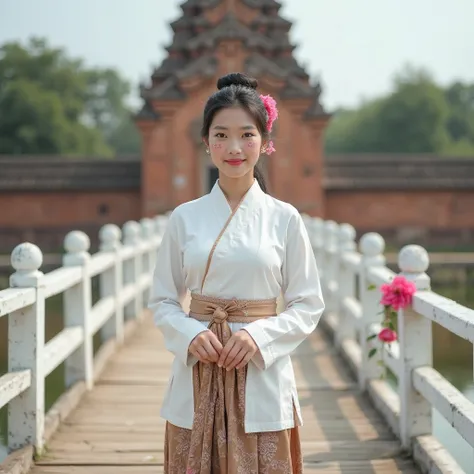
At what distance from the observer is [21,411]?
462 centimetres

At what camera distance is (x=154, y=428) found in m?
5.44

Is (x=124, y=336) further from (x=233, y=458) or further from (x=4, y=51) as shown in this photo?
(x=4, y=51)

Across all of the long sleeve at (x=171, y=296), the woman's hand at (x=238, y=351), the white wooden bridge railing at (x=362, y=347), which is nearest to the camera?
the woman's hand at (x=238, y=351)

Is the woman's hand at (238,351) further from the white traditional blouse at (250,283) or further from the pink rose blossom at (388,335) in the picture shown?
the pink rose blossom at (388,335)

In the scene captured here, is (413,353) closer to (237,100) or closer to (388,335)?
(388,335)

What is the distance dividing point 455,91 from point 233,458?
7205 centimetres

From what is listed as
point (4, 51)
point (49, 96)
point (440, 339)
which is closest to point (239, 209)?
point (440, 339)

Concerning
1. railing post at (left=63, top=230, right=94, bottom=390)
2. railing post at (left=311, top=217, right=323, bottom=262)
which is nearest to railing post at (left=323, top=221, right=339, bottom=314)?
railing post at (left=311, top=217, right=323, bottom=262)

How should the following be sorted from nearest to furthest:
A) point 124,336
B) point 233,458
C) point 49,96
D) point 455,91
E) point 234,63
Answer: point 233,458, point 124,336, point 234,63, point 49,96, point 455,91

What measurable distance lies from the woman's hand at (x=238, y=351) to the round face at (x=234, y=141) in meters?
0.59

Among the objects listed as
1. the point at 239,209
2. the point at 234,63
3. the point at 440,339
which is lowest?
the point at 440,339

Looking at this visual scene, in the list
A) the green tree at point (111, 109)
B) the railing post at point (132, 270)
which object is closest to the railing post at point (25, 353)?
the railing post at point (132, 270)

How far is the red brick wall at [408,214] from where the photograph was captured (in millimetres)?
27406

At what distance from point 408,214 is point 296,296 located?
2483cm
